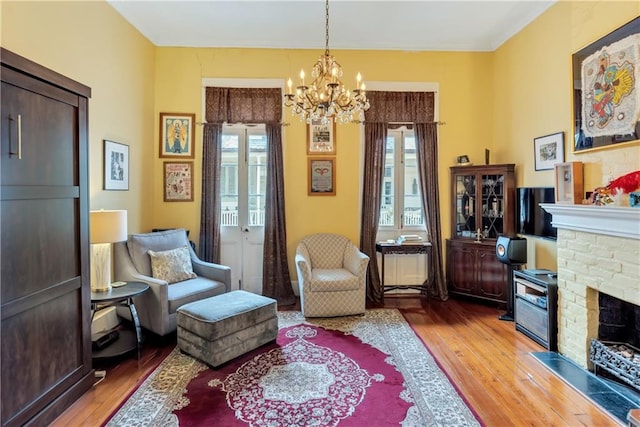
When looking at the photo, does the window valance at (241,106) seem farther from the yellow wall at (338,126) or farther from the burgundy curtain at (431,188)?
the burgundy curtain at (431,188)

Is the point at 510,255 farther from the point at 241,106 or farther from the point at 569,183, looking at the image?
the point at 241,106

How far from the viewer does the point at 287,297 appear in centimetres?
454

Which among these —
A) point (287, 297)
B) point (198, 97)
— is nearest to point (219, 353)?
point (287, 297)

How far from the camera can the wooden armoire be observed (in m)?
1.81

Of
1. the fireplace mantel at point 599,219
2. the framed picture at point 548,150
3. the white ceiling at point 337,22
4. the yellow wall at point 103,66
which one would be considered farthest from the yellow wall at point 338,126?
the fireplace mantel at point 599,219

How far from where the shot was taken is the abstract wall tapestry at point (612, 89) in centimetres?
255

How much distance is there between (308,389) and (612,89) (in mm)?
3394

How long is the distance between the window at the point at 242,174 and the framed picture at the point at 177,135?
0.45m

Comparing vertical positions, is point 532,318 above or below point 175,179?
below

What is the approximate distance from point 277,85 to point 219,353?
137 inches

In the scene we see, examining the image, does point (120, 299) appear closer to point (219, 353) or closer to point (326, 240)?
point (219, 353)

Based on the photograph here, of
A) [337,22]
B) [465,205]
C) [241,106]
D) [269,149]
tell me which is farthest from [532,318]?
[241,106]

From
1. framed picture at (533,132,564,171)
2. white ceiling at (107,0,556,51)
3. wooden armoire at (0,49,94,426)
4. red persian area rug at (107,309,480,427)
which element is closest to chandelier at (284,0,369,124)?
white ceiling at (107,0,556,51)

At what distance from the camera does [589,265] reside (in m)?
2.75
